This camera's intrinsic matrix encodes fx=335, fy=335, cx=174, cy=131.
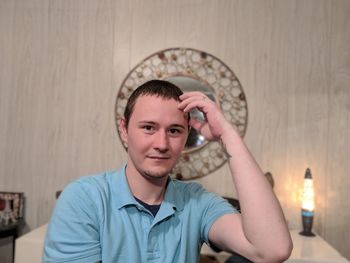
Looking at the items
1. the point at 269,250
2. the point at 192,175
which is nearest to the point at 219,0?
the point at 192,175

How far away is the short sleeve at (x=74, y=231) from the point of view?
947 mm

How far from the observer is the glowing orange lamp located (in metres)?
2.21

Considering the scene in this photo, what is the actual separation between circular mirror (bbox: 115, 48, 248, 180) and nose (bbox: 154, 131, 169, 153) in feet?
4.65

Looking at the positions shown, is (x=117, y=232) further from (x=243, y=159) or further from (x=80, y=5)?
(x=80, y=5)

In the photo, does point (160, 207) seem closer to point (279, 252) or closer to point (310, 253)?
point (279, 252)

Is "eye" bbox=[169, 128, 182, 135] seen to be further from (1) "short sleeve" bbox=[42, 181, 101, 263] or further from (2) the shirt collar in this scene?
(1) "short sleeve" bbox=[42, 181, 101, 263]

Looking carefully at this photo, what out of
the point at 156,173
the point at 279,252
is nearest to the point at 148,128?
the point at 156,173

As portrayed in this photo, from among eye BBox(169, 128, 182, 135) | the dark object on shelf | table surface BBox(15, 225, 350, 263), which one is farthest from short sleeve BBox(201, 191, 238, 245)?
the dark object on shelf

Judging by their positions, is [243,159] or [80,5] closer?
[243,159]

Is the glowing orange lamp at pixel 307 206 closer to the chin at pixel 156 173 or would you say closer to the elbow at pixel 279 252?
the elbow at pixel 279 252

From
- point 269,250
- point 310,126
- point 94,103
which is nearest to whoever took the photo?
point 269,250

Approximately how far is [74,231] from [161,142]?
0.36m

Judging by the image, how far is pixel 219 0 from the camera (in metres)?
2.52

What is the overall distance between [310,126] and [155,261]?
1798mm
